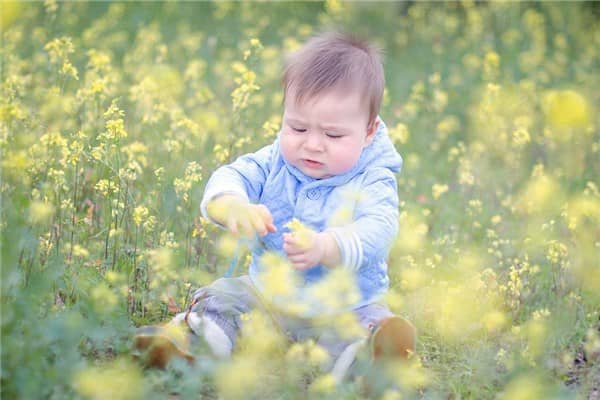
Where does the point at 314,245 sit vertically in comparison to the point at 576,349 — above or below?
above

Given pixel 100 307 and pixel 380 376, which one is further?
pixel 100 307

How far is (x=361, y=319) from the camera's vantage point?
300 cm

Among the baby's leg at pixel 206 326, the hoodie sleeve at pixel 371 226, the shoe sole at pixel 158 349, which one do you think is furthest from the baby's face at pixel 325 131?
the shoe sole at pixel 158 349

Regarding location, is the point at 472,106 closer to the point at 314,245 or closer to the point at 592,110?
the point at 592,110

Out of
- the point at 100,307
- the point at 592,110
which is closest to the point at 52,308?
the point at 100,307

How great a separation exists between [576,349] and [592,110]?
298 cm

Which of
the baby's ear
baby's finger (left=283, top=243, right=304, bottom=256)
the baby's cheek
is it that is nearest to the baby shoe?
baby's finger (left=283, top=243, right=304, bottom=256)

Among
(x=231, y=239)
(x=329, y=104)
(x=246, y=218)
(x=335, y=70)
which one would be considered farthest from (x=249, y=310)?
(x=335, y=70)

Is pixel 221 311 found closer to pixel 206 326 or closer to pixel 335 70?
pixel 206 326

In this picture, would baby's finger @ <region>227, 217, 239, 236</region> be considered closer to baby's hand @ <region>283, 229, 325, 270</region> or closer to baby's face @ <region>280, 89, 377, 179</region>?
baby's hand @ <region>283, 229, 325, 270</region>

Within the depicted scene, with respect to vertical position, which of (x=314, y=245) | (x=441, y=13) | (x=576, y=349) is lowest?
(x=576, y=349)

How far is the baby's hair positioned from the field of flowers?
0.60 meters

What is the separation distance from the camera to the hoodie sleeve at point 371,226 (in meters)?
2.78

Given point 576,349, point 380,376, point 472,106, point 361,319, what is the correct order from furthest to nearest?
point 472,106 < point 576,349 < point 361,319 < point 380,376
